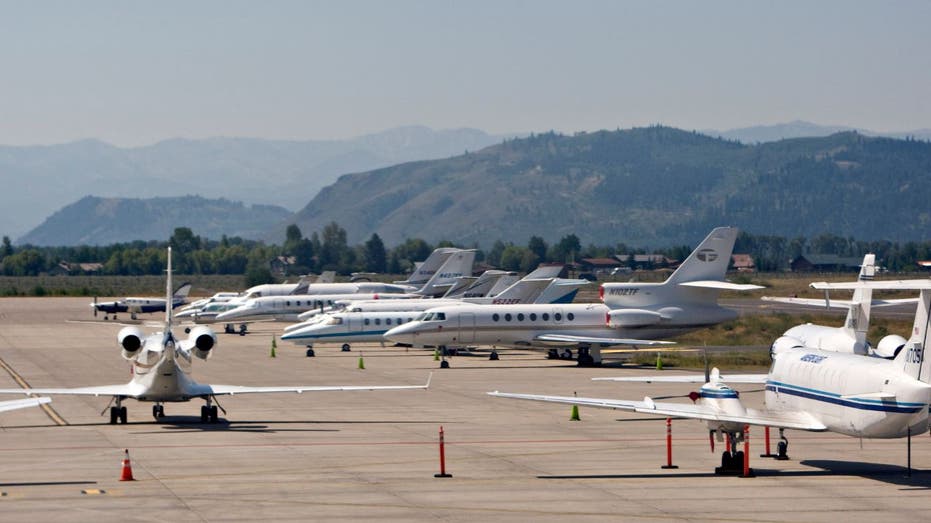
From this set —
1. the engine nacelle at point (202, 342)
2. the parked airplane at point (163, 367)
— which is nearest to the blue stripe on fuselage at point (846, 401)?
the parked airplane at point (163, 367)

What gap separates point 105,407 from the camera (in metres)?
37.9

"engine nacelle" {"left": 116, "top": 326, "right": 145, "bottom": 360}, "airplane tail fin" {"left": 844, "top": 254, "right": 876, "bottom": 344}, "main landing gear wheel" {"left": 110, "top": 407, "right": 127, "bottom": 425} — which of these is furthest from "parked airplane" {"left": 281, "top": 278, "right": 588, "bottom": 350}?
"airplane tail fin" {"left": 844, "top": 254, "right": 876, "bottom": 344}

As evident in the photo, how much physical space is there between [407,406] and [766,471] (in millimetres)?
14475

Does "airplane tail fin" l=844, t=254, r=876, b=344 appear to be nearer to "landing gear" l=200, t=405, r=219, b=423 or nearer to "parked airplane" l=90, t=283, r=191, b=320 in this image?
"landing gear" l=200, t=405, r=219, b=423

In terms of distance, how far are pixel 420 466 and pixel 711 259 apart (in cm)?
2983

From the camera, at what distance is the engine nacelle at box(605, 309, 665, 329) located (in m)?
54.4

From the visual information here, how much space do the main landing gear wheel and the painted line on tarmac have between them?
52.0 inches

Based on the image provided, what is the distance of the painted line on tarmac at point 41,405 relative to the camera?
34.7m

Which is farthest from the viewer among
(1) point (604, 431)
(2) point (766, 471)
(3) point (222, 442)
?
(1) point (604, 431)

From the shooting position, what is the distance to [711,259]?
178ft

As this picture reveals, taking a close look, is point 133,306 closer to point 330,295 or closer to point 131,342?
point 330,295

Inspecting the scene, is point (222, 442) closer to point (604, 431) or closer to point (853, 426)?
point (604, 431)

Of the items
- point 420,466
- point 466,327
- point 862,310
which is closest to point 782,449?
point 862,310

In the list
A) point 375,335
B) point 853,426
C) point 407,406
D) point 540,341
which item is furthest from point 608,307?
point 853,426
